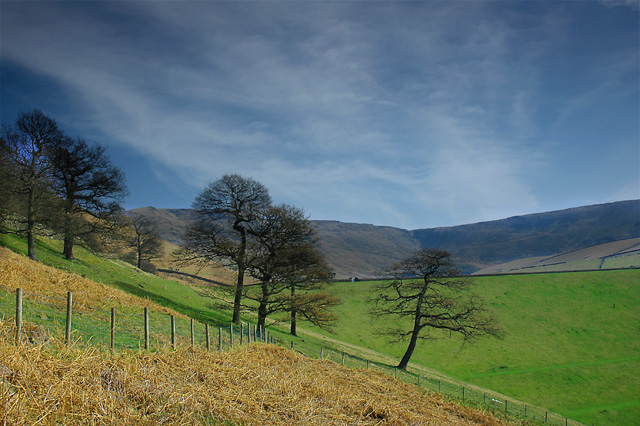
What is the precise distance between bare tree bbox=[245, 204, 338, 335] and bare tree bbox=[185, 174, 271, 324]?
0.83 m

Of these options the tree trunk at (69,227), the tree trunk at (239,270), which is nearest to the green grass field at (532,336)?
the tree trunk at (69,227)

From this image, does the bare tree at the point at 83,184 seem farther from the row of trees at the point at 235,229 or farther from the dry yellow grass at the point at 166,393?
the dry yellow grass at the point at 166,393

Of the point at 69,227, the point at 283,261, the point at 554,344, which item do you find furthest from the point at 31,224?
the point at 554,344

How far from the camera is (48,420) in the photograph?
4469 millimetres

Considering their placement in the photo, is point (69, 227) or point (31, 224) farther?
point (69, 227)

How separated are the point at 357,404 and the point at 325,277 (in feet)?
87.7

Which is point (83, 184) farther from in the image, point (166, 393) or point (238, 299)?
point (166, 393)

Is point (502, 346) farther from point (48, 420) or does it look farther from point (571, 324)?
point (48, 420)

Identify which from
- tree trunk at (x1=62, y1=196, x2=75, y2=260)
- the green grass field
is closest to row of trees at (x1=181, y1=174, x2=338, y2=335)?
the green grass field

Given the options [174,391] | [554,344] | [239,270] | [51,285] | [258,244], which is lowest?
[554,344]

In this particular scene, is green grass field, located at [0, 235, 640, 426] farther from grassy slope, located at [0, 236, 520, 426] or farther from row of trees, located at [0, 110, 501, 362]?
grassy slope, located at [0, 236, 520, 426]

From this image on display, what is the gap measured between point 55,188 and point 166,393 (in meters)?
30.6

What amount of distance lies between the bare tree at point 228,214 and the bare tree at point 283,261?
32.8 inches

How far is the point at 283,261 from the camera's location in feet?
104
